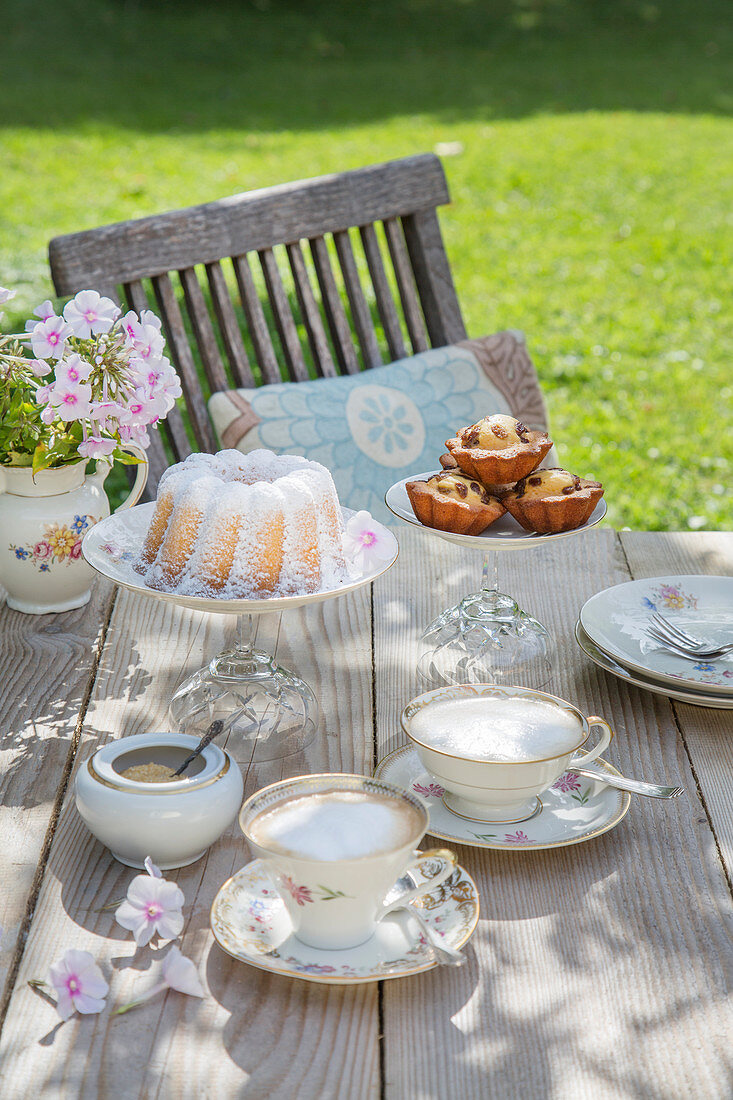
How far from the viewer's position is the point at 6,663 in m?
1.36

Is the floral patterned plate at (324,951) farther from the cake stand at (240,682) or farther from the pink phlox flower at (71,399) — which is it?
the pink phlox flower at (71,399)

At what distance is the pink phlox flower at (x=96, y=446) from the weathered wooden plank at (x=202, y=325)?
0.89 m

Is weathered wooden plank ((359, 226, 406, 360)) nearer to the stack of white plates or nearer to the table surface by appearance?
the stack of white plates

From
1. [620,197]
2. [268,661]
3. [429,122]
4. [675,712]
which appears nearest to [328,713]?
[268,661]

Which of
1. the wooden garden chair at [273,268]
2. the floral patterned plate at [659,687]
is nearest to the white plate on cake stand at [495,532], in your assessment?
the floral patterned plate at [659,687]

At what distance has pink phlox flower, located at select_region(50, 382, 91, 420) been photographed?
4.16ft

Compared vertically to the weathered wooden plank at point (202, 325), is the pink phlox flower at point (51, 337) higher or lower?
higher

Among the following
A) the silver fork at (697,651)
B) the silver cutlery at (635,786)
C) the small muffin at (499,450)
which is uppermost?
the small muffin at (499,450)

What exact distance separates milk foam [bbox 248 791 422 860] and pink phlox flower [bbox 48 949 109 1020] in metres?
0.16

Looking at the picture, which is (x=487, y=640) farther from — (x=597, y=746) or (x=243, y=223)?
(x=243, y=223)

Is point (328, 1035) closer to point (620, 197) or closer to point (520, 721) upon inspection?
point (520, 721)

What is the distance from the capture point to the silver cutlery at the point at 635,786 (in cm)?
105

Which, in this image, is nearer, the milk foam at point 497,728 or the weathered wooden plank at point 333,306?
the milk foam at point 497,728

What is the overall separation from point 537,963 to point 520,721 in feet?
0.77
